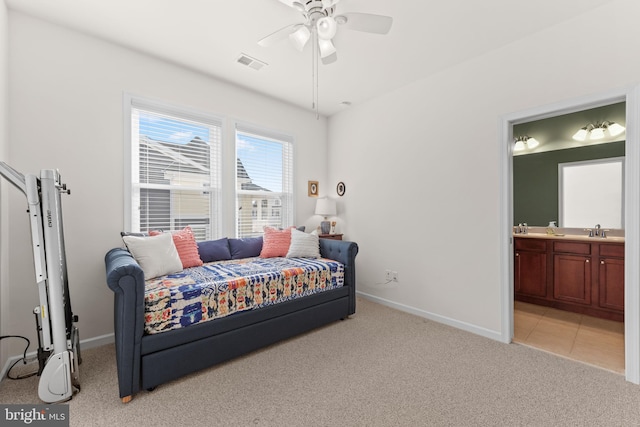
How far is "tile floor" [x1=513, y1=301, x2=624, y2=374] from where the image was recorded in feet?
7.68

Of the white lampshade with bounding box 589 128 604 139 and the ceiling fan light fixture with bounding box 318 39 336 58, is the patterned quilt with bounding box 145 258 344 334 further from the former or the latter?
the white lampshade with bounding box 589 128 604 139

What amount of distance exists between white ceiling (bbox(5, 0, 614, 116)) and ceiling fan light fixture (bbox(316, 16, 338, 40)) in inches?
10.5

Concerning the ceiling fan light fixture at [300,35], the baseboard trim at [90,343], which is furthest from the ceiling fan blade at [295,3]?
the baseboard trim at [90,343]

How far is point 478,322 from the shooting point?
2.84 metres

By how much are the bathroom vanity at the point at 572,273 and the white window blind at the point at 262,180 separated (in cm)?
322

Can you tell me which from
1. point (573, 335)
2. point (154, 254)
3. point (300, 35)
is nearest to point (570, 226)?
point (573, 335)

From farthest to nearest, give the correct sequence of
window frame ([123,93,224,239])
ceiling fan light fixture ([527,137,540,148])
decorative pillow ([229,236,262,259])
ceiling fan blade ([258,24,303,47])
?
ceiling fan light fixture ([527,137,540,148]) → decorative pillow ([229,236,262,259]) → window frame ([123,93,224,239]) → ceiling fan blade ([258,24,303,47])

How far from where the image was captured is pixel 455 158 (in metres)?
3.03

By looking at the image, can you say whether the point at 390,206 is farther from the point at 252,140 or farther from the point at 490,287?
the point at 252,140

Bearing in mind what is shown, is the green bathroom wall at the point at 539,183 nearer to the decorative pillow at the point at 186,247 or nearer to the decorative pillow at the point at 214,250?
the decorative pillow at the point at 214,250

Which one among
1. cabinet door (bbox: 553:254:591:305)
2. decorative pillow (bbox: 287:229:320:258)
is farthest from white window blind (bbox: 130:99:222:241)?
cabinet door (bbox: 553:254:591:305)

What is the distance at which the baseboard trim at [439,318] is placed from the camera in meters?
2.73

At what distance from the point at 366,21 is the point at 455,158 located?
1.76 m

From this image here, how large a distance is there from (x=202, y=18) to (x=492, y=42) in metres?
2.56
